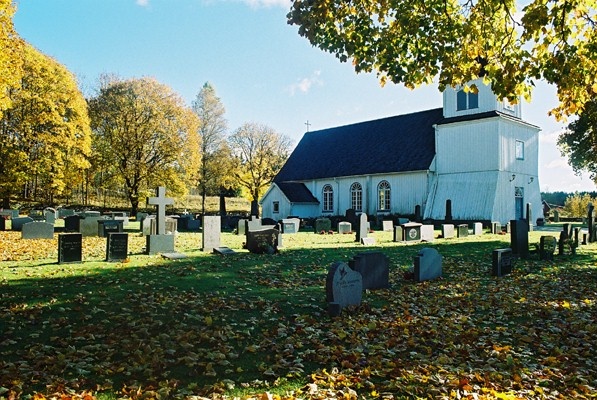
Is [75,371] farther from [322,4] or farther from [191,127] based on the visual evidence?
[191,127]

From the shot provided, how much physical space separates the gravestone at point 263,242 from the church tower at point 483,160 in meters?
20.0

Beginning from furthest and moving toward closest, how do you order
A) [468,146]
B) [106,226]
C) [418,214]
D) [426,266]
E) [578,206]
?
[578,206]
[468,146]
[418,214]
[106,226]
[426,266]

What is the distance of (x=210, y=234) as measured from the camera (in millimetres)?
15453

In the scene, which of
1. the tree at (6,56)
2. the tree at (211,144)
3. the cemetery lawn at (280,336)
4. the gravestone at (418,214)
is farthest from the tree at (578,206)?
the tree at (6,56)

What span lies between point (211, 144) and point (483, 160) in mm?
28973

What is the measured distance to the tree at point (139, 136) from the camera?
120 feet

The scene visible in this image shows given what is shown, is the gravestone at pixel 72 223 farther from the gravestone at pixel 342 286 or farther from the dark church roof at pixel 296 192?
the dark church roof at pixel 296 192

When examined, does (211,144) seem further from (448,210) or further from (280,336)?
(280,336)

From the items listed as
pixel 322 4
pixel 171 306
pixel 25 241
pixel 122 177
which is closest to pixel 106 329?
pixel 171 306

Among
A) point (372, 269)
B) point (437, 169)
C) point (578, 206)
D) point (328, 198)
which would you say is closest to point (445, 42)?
point (372, 269)

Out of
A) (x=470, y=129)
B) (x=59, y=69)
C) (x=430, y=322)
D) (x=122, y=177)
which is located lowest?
(x=430, y=322)

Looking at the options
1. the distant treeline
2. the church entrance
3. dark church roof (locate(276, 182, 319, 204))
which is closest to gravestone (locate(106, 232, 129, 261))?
dark church roof (locate(276, 182, 319, 204))

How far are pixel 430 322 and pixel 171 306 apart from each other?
14.3 feet

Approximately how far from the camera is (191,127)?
38.9m
